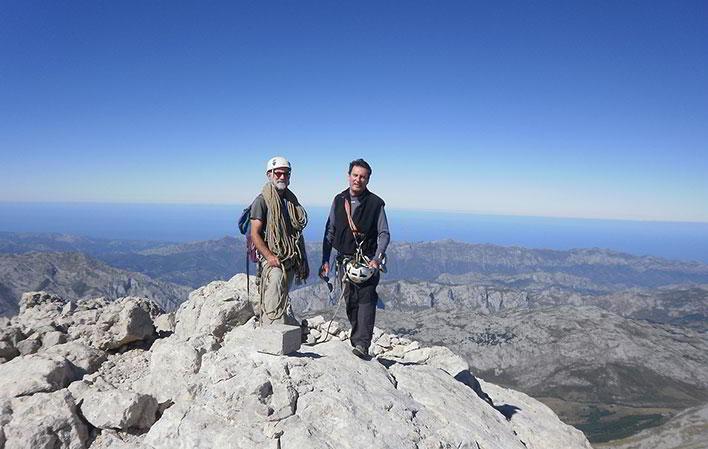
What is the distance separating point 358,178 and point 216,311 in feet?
24.2

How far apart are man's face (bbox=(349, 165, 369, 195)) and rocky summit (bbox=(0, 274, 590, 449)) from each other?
4.14 metres

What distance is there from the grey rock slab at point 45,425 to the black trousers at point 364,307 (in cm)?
617

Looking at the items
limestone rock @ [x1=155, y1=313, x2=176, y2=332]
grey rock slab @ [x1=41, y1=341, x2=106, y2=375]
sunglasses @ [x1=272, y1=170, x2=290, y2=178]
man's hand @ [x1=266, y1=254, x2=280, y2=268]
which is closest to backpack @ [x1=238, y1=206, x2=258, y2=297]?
man's hand @ [x1=266, y1=254, x2=280, y2=268]

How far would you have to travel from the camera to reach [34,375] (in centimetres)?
941

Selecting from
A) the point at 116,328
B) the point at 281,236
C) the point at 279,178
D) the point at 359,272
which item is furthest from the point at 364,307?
the point at 116,328

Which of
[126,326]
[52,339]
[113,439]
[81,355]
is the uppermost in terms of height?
[126,326]

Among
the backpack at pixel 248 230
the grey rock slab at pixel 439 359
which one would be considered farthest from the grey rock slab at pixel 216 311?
the grey rock slab at pixel 439 359

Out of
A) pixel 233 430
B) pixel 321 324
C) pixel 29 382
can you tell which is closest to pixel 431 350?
pixel 321 324

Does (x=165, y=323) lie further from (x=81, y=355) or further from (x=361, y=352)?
(x=361, y=352)

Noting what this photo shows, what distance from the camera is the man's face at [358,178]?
1011 centimetres

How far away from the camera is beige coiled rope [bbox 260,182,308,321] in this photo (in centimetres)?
976

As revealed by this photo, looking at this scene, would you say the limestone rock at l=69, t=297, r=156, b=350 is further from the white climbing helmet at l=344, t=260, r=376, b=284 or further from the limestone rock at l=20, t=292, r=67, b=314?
the white climbing helmet at l=344, t=260, r=376, b=284

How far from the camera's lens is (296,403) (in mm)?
7703

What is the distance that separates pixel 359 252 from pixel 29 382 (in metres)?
8.03
